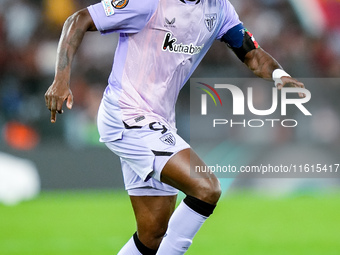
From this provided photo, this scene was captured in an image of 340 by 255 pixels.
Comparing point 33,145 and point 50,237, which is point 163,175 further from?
point 33,145

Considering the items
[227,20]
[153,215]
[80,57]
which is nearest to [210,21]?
[227,20]

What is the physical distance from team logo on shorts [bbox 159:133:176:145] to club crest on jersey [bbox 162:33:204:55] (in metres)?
0.58

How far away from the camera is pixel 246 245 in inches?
299

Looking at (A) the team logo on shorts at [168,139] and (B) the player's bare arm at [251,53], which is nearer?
(A) the team logo on shorts at [168,139]

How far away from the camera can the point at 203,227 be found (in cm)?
911

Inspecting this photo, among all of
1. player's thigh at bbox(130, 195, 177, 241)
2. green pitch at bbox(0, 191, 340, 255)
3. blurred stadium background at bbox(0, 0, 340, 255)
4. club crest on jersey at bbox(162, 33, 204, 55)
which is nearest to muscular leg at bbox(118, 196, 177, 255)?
player's thigh at bbox(130, 195, 177, 241)

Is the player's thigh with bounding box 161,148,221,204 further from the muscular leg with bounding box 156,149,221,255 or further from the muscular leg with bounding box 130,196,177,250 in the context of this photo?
the muscular leg with bounding box 130,196,177,250

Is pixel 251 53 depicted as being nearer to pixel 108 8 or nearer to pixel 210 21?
pixel 210 21

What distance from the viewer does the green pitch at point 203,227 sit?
289 inches

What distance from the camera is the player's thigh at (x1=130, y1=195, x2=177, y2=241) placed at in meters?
4.68

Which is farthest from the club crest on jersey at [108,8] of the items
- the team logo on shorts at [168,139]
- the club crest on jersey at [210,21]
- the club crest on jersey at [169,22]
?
the team logo on shorts at [168,139]

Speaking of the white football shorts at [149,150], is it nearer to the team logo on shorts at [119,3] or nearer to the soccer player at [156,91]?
the soccer player at [156,91]

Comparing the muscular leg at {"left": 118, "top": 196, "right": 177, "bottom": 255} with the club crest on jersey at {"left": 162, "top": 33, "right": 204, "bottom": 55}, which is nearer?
the club crest on jersey at {"left": 162, "top": 33, "right": 204, "bottom": 55}

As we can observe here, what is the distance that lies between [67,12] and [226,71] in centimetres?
310
